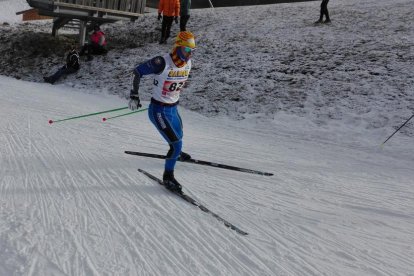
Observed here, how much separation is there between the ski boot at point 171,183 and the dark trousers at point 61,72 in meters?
10.8

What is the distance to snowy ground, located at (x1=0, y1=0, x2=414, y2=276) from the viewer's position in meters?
3.67

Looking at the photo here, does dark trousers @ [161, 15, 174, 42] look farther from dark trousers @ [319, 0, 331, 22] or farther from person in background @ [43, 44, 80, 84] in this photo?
dark trousers @ [319, 0, 331, 22]

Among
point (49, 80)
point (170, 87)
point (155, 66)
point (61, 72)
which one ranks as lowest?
point (49, 80)

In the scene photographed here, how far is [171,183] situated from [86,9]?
13344 mm

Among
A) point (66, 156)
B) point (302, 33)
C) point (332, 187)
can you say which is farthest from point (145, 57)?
point (332, 187)

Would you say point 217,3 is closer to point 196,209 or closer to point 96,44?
point 96,44

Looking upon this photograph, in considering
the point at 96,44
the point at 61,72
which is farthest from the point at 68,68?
the point at 96,44

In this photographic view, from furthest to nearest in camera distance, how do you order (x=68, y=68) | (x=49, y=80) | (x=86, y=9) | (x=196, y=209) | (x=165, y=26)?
(x=86, y=9), (x=165, y=26), (x=68, y=68), (x=49, y=80), (x=196, y=209)

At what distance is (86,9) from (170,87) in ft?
41.8

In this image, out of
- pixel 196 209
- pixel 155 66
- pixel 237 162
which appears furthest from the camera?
pixel 237 162

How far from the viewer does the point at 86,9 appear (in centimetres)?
1620

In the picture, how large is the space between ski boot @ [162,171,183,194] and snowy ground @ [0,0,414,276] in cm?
12

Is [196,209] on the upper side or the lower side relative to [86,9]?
lower

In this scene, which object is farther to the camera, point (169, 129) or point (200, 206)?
point (169, 129)
